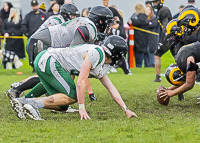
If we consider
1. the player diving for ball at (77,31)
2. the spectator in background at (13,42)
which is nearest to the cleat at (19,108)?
the player diving for ball at (77,31)

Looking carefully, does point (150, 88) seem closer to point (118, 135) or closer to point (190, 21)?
point (190, 21)

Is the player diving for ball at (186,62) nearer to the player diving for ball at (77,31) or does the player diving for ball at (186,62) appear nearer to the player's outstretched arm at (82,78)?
the player diving for ball at (77,31)

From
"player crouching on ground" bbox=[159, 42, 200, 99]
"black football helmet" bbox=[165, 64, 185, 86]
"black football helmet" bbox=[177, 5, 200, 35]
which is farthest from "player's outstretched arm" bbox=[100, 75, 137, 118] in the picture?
"black football helmet" bbox=[177, 5, 200, 35]

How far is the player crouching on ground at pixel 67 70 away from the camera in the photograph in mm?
4984

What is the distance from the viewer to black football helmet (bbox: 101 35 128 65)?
506 cm

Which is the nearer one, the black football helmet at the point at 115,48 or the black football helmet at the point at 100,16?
the black football helmet at the point at 115,48

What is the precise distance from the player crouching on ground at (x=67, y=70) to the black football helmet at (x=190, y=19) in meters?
1.38

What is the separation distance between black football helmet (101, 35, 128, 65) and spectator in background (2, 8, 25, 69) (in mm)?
10051

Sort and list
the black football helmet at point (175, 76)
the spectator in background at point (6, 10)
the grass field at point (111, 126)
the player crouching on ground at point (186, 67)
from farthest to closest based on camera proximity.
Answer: the spectator in background at point (6, 10) → the black football helmet at point (175, 76) → the player crouching on ground at point (186, 67) → the grass field at point (111, 126)

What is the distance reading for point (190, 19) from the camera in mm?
6172

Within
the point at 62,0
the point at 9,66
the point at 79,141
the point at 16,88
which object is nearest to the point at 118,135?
the point at 79,141

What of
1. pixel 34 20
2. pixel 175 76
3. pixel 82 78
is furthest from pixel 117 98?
pixel 34 20

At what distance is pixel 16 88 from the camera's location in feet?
21.9

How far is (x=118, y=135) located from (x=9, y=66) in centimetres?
1197
